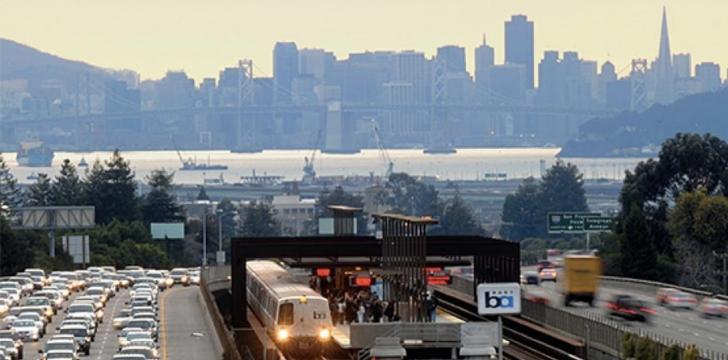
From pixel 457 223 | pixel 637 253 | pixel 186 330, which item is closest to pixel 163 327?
pixel 186 330

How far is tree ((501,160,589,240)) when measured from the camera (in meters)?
181

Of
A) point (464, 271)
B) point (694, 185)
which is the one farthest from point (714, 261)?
point (694, 185)

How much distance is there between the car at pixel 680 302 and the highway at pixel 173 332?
13241 millimetres

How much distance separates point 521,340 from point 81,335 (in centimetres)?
1005

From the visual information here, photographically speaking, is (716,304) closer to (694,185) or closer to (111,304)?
(111,304)

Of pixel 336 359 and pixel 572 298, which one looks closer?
pixel 336 359

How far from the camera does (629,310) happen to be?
55.5 metres

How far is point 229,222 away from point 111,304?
4569 inches

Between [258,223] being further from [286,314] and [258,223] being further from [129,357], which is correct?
[129,357]

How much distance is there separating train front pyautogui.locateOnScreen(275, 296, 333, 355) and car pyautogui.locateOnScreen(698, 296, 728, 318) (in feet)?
55.2

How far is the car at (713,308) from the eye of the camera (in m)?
57.9

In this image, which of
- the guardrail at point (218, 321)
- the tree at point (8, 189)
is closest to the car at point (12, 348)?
the guardrail at point (218, 321)

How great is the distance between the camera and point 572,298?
196ft

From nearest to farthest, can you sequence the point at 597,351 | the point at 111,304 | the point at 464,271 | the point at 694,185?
the point at 597,351
the point at 111,304
the point at 464,271
the point at 694,185
